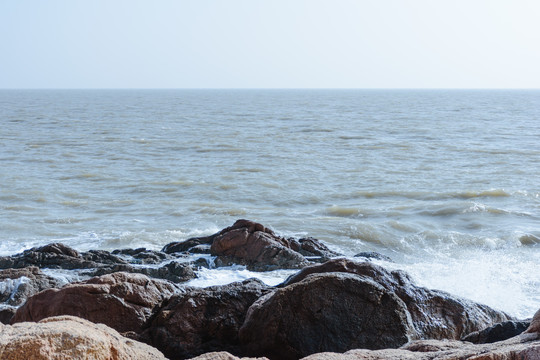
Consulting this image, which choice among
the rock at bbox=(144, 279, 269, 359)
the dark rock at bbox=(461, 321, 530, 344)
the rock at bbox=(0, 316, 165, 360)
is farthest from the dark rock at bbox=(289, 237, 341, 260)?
the rock at bbox=(0, 316, 165, 360)

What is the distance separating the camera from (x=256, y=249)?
10.2m

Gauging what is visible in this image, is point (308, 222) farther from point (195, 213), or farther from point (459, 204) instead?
point (459, 204)

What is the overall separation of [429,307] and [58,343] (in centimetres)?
395

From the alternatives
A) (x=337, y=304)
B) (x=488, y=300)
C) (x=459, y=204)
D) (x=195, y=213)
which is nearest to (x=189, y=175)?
(x=195, y=213)

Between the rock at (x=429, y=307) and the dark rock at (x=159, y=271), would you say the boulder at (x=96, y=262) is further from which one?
the rock at (x=429, y=307)

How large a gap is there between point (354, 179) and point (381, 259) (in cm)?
871

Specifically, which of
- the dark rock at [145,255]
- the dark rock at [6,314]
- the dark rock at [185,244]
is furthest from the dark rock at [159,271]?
the dark rock at [6,314]

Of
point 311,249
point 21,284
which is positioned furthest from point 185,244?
point 21,284

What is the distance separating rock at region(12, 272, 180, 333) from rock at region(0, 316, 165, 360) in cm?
258

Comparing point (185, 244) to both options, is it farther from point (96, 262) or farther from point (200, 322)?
point (200, 322)

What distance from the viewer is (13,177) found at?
1873cm

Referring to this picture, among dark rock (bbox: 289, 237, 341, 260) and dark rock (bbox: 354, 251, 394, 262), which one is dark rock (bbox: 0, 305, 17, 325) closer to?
dark rock (bbox: 289, 237, 341, 260)

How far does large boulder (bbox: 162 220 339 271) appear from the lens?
390 inches

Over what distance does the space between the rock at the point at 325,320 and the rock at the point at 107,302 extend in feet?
4.01
